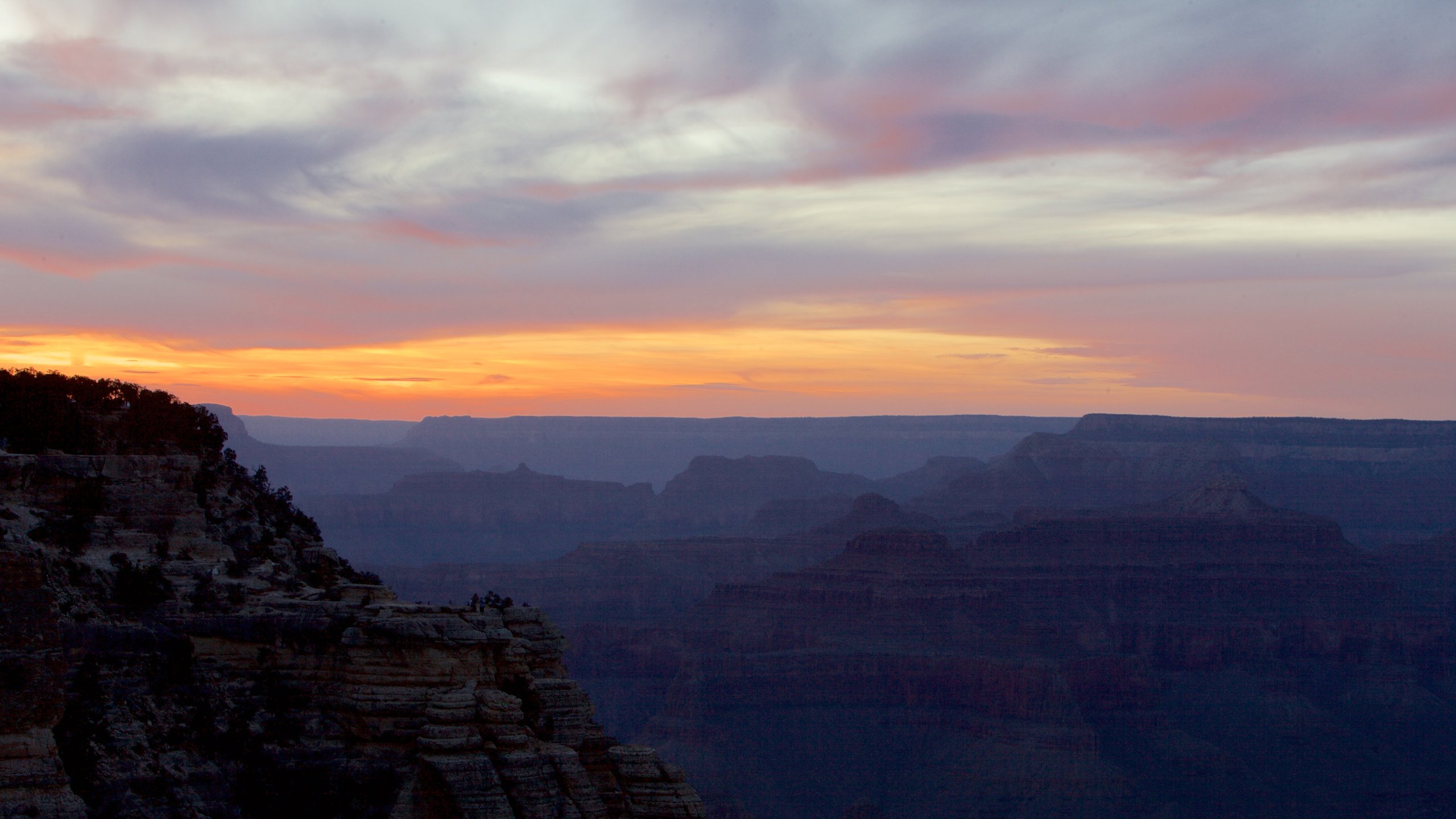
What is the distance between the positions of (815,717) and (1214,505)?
6936 centimetres

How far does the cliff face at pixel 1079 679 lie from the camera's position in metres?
102

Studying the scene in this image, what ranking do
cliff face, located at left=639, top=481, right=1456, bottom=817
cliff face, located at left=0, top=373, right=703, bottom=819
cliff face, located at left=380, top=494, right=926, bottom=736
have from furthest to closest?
cliff face, located at left=380, top=494, right=926, bottom=736, cliff face, located at left=639, top=481, right=1456, bottom=817, cliff face, located at left=0, top=373, right=703, bottom=819

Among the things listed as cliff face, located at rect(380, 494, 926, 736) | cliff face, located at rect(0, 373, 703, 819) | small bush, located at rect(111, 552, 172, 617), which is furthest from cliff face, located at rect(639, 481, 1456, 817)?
small bush, located at rect(111, 552, 172, 617)

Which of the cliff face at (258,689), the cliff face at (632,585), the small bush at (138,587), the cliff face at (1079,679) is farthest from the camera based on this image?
the cliff face at (632,585)

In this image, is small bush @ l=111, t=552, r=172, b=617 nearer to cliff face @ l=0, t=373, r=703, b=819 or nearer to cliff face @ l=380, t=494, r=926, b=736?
cliff face @ l=0, t=373, r=703, b=819

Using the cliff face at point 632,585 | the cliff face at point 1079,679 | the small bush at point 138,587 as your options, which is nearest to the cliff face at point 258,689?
the small bush at point 138,587

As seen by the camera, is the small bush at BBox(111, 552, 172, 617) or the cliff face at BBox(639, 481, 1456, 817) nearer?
the small bush at BBox(111, 552, 172, 617)

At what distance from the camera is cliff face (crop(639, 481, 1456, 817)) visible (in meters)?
102

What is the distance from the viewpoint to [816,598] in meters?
131

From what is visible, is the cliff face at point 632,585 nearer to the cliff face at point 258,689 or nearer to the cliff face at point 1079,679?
the cliff face at point 1079,679

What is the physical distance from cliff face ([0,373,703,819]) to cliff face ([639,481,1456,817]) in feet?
197

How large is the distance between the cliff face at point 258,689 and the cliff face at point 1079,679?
197 feet

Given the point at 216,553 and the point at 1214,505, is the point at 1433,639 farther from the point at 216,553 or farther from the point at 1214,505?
the point at 216,553

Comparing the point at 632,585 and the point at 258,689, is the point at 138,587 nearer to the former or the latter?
the point at 258,689
